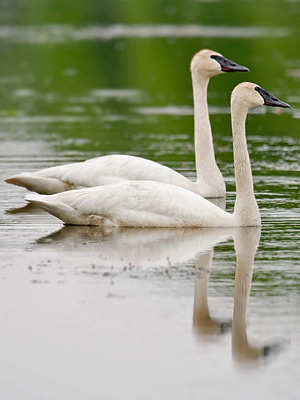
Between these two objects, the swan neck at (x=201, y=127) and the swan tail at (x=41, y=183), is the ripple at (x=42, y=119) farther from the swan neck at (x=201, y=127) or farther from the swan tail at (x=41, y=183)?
the swan tail at (x=41, y=183)

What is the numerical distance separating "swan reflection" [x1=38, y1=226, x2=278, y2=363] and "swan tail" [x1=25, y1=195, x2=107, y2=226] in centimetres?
9

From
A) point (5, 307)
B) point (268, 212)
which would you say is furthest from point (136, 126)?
point (5, 307)

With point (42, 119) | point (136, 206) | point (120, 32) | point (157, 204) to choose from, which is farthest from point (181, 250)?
point (120, 32)

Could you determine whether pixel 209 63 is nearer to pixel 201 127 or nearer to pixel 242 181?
pixel 201 127

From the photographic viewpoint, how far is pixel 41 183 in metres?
14.0

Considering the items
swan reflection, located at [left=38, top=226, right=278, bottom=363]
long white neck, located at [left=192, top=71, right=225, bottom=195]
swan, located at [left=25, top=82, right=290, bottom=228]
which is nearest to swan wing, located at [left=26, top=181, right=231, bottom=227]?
swan, located at [left=25, top=82, right=290, bottom=228]

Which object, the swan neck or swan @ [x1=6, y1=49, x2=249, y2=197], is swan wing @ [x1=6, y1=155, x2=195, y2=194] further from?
the swan neck

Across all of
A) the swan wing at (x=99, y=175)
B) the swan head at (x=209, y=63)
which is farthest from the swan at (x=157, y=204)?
the swan head at (x=209, y=63)

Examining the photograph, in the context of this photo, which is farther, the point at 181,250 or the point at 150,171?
the point at 150,171

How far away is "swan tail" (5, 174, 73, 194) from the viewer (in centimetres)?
1402

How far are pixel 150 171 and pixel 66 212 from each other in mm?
1801

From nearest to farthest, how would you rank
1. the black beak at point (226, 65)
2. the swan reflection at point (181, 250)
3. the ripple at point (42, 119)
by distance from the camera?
the swan reflection at point (181, 250) → the black beak at point (226, 65) → the ripple at point (42, 119)

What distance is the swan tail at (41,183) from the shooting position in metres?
14.0

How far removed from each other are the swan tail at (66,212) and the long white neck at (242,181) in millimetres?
1449
